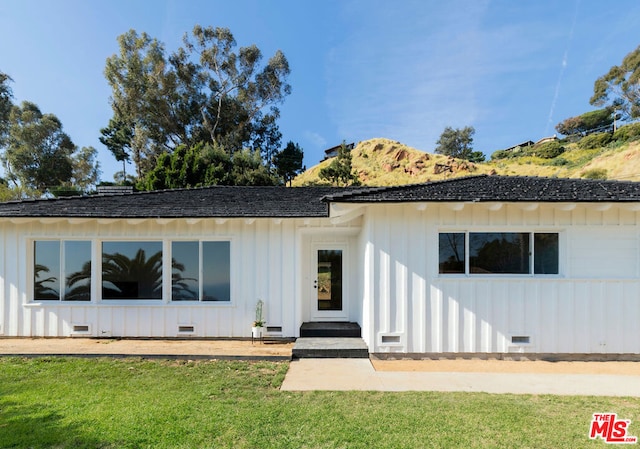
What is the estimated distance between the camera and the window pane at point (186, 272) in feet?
24.2

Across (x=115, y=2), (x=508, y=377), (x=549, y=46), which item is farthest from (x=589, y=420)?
(x=549, y=46)

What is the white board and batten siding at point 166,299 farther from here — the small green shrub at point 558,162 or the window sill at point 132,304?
the small green shrub at point 558,162

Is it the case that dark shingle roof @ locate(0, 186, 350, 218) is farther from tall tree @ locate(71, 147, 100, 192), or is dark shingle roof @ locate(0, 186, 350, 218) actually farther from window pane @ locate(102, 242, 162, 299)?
tall tree @ locate(71, 147, 100, 192)

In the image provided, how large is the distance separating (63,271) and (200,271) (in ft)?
10.5

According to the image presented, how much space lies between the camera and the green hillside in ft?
107

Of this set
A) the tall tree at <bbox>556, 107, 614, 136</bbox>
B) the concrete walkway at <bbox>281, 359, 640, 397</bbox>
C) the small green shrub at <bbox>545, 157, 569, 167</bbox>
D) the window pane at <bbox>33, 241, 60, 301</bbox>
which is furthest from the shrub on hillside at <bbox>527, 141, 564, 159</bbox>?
the window pane at <bbox>33, 241, 60, 301</bbox>

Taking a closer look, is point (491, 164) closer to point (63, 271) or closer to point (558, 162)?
point (558, 162)

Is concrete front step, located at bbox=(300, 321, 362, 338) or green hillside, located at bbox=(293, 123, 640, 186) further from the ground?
green hillside, located at bbox=(293, 123, 640, 186)

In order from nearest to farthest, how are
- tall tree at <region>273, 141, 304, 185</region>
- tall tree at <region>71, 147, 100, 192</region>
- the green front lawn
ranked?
the green front lawn
tall tree at <region>273, 141, 304, 185</region>
tall tree at <region>71, 147, 100, 192</region>

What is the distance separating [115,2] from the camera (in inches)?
563

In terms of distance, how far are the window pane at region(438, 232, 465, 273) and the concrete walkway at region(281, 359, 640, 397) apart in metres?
1.93

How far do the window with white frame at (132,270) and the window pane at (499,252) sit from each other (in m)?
5.31

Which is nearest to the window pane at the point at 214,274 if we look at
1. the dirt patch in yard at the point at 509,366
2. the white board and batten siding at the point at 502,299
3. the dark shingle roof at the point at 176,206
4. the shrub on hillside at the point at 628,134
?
the dark shingle roof at the point at 176,206

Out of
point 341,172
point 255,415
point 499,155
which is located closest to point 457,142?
point 499,155
